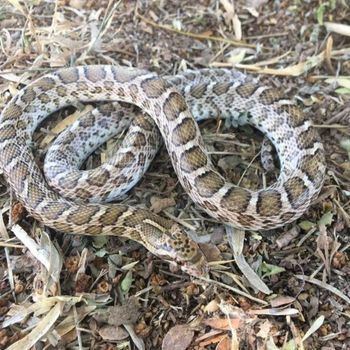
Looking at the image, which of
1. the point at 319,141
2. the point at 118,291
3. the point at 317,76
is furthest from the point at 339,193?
the point at 118,291

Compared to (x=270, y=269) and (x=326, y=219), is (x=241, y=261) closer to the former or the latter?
(x=270, y=269)

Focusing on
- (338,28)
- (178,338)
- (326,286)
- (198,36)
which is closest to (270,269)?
(326,286)

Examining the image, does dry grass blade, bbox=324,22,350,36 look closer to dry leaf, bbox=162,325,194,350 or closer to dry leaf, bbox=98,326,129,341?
dry leaf, bbox=162,325,194,350

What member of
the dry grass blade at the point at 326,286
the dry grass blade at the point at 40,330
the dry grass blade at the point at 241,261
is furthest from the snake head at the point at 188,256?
the dry grass blade at the point at 40,330

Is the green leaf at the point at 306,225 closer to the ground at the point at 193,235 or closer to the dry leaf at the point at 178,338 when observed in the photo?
the ground at the point at 193,235

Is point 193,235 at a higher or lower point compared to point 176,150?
lower

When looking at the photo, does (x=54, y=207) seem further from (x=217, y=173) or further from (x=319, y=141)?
(x=319, y=141)
